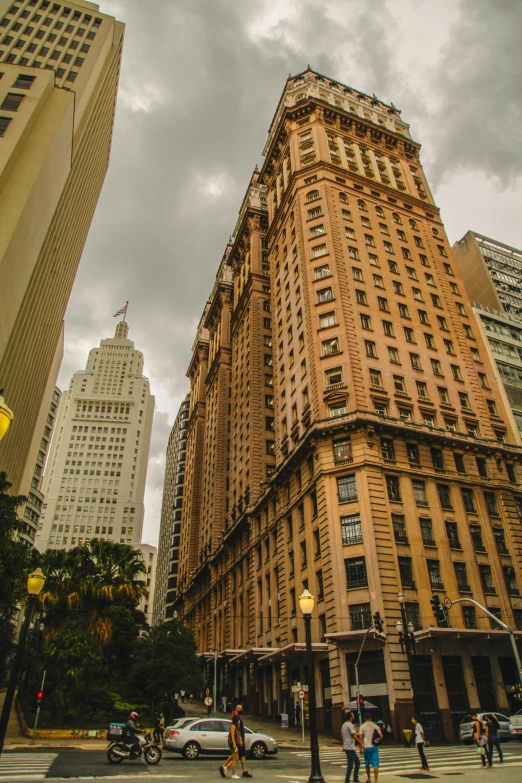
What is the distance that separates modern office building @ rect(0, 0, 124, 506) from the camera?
2653 cm

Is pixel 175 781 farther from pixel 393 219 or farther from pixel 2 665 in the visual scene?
pixel 393 219

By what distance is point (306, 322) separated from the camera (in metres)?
51.1

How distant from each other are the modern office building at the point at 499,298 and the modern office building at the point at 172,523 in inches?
2609

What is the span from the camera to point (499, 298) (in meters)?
73.4

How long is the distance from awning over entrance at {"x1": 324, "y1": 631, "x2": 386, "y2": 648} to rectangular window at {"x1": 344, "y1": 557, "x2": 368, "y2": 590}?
318 cm

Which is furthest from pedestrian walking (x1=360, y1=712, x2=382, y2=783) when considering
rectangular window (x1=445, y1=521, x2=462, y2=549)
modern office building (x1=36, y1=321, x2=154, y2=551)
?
modern office building (x1=36, y1=321, x2=154, y2=551)

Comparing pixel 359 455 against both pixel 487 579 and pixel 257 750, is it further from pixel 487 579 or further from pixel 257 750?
pixel 257 750

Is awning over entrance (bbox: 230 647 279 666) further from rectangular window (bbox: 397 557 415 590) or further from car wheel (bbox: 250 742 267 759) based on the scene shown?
car wheel (bbox: 250 742 267 759)

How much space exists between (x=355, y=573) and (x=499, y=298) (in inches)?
2049

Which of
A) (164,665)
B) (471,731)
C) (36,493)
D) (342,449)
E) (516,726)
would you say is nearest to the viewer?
(516,726)

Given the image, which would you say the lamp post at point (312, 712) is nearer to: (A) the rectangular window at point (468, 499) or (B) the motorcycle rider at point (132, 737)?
(B) the motorcycle rider at point (132, 737)

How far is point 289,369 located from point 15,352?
85.0 ft

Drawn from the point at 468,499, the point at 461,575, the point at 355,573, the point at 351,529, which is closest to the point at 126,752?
the point at 355,573

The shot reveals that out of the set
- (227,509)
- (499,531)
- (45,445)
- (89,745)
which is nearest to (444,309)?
(499,531)
